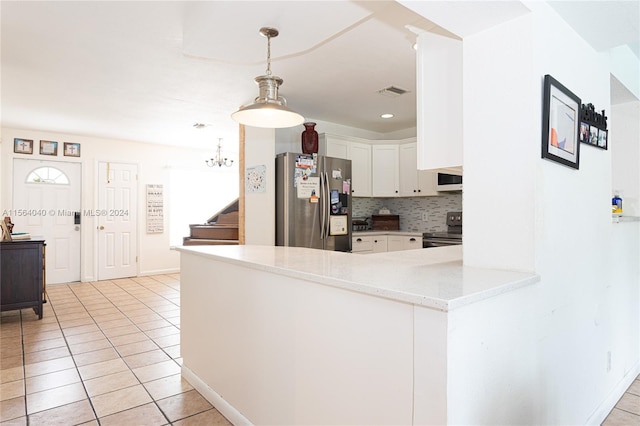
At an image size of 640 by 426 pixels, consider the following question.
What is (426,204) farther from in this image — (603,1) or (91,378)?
(91,378)

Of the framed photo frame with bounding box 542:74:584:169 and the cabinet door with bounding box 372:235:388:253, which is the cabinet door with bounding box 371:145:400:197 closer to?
the cabinet door with bounding box 372:235:388:253

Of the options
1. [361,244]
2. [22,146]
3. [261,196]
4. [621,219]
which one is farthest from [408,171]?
[22,146]

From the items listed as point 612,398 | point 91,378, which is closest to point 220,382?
point 91,378

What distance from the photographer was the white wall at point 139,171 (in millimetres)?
5430

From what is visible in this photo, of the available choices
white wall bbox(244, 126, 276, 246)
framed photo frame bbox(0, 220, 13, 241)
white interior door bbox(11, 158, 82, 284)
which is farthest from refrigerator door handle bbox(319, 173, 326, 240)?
white interior door bbox(11, 158, 82, 284)

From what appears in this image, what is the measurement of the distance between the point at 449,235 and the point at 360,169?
56.9 inches

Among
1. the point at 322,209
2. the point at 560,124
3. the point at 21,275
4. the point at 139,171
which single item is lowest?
the point at 21,275

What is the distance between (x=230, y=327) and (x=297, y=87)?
254cm

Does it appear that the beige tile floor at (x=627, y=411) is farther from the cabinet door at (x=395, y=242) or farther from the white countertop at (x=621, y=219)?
the cabinet door at (x=395, y=242)

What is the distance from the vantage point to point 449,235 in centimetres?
440

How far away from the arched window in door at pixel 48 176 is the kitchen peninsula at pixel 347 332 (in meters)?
5.08

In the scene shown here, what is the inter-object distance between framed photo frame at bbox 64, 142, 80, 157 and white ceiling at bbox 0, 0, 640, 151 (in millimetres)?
870

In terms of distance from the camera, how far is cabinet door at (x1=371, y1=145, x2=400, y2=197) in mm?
5160

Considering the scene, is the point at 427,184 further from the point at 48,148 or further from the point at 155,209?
the point at 48,148
